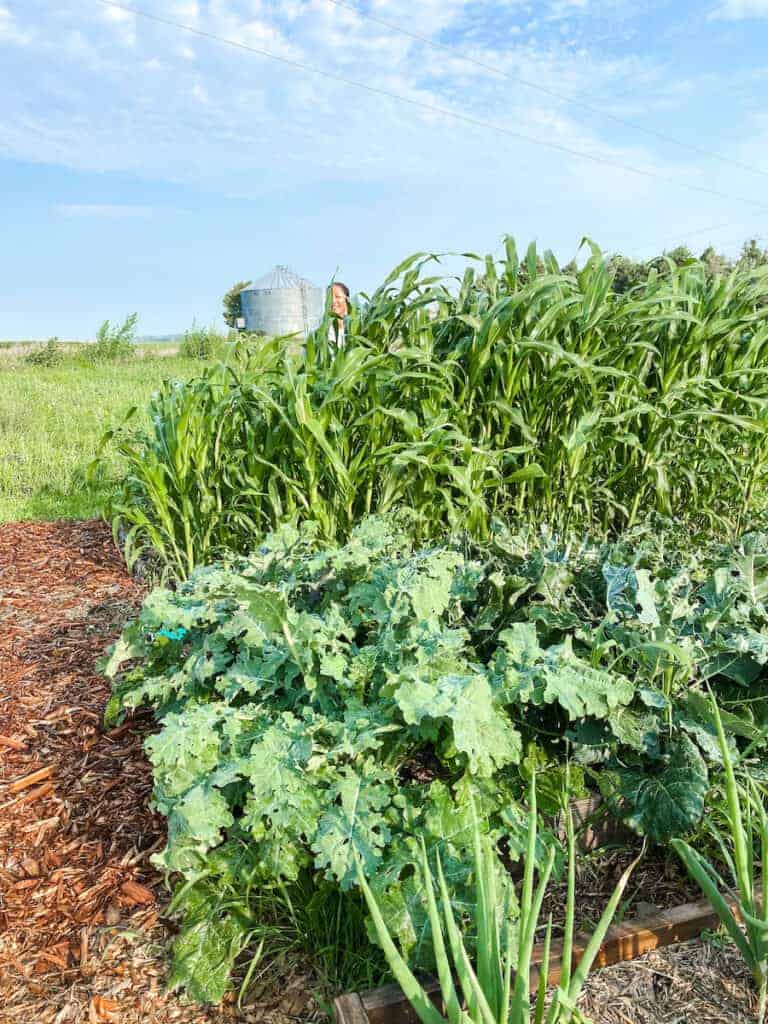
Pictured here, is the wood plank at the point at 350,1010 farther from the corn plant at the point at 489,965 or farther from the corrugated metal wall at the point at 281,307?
the corrugated metal wall at the point at 281,307

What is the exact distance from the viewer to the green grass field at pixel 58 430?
4812 millimetres

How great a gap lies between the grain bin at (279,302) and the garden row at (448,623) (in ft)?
72.2

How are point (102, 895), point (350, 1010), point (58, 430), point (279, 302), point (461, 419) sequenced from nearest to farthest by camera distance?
1. point (350, 1010)
2. point (102, 895)
3. point (461, 419)
4. point (58, 430)
5. point (279, 302)

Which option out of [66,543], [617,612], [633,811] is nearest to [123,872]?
[633,811]

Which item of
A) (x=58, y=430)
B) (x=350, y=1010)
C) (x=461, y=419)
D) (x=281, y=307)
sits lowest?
(x=350, y=1010)

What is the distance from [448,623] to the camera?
1.84 meters

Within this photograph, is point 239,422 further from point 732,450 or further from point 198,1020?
point 732,450

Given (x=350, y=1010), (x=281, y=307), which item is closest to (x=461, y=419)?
(x=350, y=1010)

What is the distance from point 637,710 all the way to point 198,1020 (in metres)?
1.07

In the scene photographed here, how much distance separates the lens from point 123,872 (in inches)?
63.2

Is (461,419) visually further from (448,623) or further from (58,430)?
(58,430)

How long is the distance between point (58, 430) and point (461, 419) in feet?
16.9

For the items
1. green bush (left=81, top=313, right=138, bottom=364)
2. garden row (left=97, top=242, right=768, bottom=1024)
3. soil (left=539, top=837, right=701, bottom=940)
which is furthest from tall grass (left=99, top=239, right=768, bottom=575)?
green bush (left=81, top=313, right=138, bottom=364)

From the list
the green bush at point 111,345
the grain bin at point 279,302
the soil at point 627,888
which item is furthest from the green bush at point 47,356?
the soil at point 627,888
